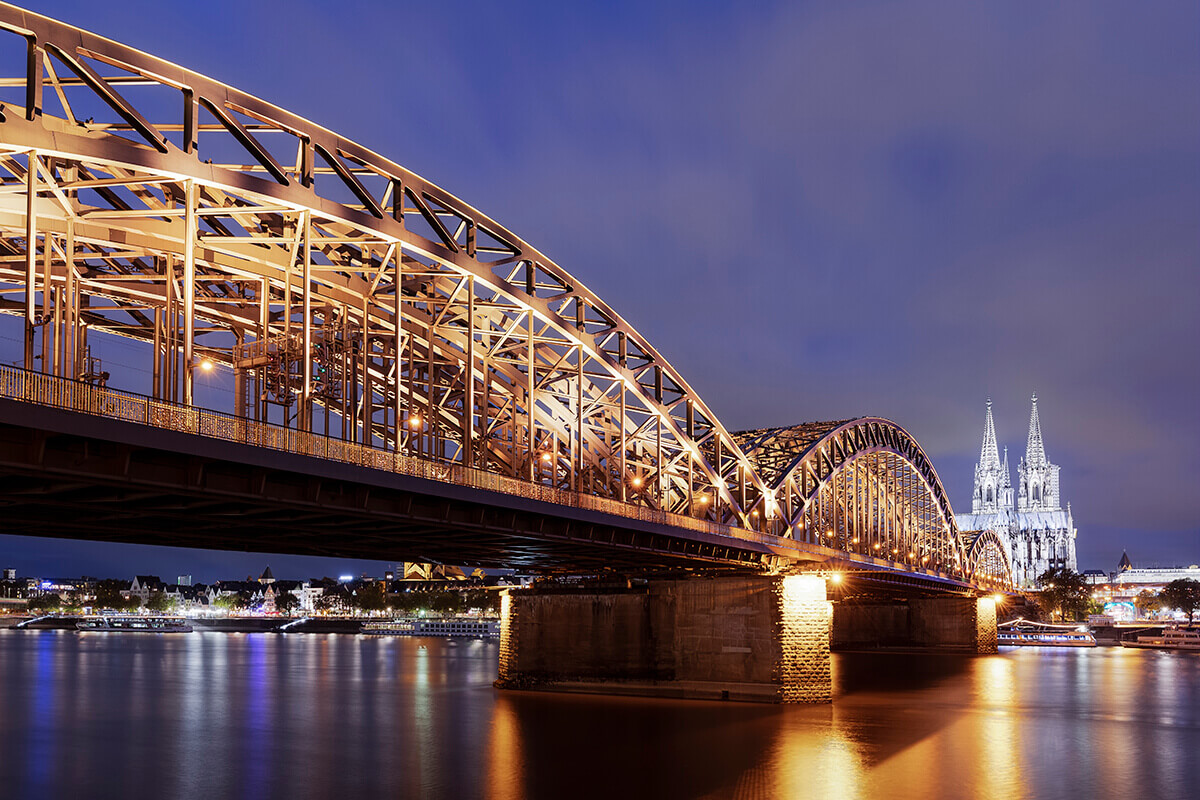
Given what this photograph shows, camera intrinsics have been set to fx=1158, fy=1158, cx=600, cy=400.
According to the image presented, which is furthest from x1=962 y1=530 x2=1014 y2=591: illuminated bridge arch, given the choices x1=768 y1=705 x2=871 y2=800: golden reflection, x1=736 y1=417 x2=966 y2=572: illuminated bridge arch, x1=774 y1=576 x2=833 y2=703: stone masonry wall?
x1=768 y1=705 x2=871 y2=800: golden reflection

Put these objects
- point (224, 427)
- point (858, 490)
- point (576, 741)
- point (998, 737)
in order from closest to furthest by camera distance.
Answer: point (224, 427) → point (576, 741) → point (998, 737) → point (858, 490)

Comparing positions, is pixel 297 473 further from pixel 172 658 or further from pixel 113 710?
pixel 172 658

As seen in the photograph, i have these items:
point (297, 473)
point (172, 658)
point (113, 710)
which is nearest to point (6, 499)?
point (297, 473)

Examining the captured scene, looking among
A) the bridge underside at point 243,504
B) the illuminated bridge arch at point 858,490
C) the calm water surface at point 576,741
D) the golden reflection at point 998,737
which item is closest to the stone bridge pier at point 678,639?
the calm water surface at point 576,741

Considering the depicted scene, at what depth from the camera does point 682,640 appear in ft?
212

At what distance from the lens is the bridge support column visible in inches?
2441

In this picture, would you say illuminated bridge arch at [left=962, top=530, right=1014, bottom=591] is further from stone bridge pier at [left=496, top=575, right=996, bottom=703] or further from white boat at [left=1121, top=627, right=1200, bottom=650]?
stone bridge pier at [left=496, top=575, right=996, bottom=703]

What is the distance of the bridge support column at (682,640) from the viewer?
62.0 m

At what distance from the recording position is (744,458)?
78750mm

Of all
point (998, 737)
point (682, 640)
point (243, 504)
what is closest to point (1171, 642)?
point (682, 640)

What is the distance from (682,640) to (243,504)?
37.1m

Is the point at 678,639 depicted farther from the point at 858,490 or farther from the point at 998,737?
the point at 858,490

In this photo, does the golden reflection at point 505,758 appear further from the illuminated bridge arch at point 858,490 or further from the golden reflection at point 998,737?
the illuminated bridge arch at point 858,490

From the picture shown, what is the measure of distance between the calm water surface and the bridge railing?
989 cm
